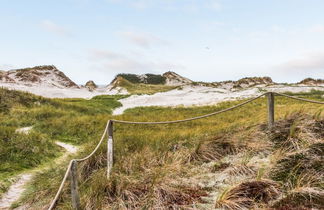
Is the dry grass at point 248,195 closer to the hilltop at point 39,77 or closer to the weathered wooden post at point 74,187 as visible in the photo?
the weathered wooden post at point 74,187

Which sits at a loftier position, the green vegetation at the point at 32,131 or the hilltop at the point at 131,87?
the hilltop at the point at 131,87

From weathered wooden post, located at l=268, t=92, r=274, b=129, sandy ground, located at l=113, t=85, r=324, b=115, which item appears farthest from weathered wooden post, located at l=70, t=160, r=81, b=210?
sandy ground, located at l=113, t=85, r=324, b=115

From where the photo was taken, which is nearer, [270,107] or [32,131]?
[270,107]

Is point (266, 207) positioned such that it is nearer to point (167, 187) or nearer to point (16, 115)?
point (167, 187)

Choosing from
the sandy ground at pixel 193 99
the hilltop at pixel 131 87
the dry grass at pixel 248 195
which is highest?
the hilltop at pixel 131 87

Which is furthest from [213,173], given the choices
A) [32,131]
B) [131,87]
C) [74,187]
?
[131,87]

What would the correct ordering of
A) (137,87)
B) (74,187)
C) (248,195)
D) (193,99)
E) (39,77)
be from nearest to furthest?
(74,187)
(248,195)
(193,99)
(39,77)
(137,87)

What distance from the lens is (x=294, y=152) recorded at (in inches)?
201

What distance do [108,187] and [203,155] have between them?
2337mm

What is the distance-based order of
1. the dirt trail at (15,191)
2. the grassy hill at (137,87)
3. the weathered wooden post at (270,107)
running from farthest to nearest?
the grassy hill at (137,87) → the weathered wooden post at (270,107) → the dirt trail at (15,191)

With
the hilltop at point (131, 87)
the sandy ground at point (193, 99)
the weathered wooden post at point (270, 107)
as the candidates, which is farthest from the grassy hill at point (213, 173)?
the hilltop at point (131, 87)

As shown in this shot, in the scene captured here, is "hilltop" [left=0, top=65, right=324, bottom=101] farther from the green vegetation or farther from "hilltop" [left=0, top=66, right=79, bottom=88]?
the green vegetation

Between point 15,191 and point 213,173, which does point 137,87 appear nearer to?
point 15,191

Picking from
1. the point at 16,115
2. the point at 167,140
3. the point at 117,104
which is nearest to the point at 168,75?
the point at 117,104
